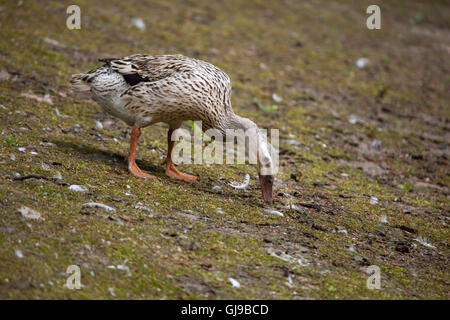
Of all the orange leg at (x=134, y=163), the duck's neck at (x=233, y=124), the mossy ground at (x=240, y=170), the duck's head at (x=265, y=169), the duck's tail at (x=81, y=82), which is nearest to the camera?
the mossy ground at (x=240, y=170)

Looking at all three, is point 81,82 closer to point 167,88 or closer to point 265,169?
point 167,88

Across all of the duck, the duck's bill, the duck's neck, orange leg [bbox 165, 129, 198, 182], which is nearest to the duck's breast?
the duck

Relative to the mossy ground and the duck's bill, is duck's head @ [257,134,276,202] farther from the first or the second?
the mossy ground

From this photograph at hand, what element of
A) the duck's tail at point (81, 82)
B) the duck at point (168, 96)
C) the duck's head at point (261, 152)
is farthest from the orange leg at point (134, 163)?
the duck's head at point (261, 152)

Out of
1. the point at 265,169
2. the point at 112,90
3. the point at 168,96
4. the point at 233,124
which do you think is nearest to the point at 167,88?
the point at 168,96

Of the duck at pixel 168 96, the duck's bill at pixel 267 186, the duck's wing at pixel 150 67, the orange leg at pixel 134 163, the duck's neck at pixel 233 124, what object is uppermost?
the duck's wing at pixel 150 67

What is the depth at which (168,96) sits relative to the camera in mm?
6383

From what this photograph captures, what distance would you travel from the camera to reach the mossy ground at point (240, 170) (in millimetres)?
4613

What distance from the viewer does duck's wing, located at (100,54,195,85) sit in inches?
256

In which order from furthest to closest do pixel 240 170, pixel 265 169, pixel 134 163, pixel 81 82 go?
pixel 240 170 → pixel 81 82 → pixel 134 163 → pixel 265 169

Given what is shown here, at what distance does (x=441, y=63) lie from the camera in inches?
574

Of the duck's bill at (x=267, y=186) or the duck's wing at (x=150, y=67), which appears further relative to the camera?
the duck's wing at (x=150, y=67)

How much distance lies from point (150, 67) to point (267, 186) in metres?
2.08

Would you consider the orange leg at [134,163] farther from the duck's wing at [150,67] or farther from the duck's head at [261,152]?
the duck's head at [261,152]
